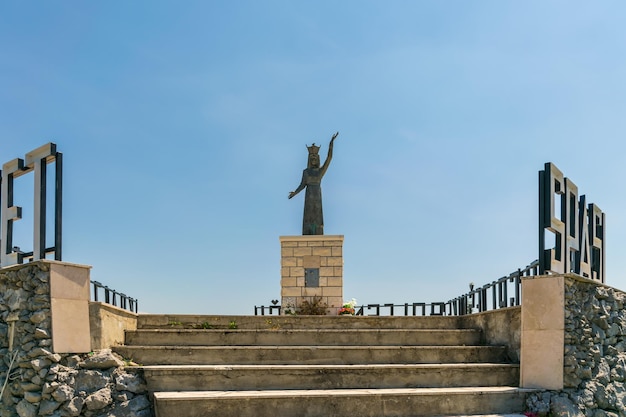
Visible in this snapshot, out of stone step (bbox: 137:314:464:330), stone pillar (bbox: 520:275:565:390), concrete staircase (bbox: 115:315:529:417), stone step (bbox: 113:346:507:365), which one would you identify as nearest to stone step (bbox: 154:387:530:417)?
concrete staircase (bbox: 115:315:529:417)

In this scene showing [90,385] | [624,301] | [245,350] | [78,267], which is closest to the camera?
[90,385]

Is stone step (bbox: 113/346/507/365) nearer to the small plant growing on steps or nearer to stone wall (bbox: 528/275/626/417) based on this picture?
stone wall (bbox: 528/275/626/417)

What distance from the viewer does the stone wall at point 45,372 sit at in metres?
6.70

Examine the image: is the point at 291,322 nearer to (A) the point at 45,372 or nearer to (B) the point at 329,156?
(A) the point at 45,372

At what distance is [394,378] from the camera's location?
24.6 feet

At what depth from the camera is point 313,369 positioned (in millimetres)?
7289

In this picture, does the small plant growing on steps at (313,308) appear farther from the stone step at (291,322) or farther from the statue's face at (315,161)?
the stone step at (291,322)

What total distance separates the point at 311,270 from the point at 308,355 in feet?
18.5

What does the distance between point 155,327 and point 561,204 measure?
6.14 meters

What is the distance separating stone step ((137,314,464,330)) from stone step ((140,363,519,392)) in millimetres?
1645

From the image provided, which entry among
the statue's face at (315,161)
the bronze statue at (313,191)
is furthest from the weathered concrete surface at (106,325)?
the statue's face at (315,161)

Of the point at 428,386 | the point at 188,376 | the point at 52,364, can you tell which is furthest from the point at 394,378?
the point at 52,364

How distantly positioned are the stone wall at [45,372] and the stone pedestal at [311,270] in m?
6.56

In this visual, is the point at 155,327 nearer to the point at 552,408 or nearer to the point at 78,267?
the point at 78,267
